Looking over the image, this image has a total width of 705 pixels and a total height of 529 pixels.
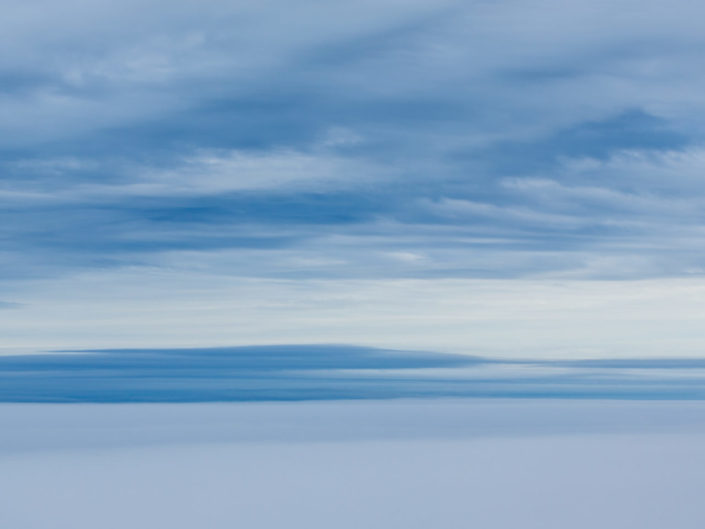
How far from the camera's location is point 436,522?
1493cm

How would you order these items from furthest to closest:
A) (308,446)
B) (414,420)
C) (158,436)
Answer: (414,420) < (158,436) < (308,446)

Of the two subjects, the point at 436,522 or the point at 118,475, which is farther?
the point at 118,475

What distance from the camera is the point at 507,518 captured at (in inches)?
595

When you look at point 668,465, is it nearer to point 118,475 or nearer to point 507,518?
point 507,518

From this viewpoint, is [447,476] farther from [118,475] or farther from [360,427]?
[360,427]

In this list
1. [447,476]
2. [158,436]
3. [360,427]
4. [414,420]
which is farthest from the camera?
[414,420]

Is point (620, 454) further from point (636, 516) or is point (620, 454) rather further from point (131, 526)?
point (131, 526)

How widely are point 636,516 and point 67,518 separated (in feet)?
27.0

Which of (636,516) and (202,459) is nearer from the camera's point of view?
(636,516)

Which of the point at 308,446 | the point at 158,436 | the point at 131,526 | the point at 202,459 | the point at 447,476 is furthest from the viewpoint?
the point at 158,436

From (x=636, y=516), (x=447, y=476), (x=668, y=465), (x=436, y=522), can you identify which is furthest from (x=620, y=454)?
(x=436, y=522)

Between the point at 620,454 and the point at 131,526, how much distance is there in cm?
1053

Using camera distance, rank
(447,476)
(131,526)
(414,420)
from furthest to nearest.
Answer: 1. (414,420)
2. (447,476)
3. (131,526)

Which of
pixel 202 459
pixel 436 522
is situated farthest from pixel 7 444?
pixel 436 522
